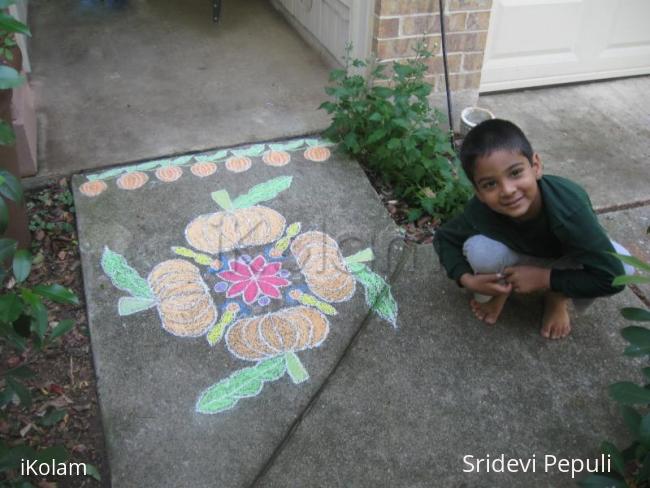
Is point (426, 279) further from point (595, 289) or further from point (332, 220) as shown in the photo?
point (595, 289)

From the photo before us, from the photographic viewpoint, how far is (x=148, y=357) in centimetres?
191

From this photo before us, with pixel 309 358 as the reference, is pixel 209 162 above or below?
above

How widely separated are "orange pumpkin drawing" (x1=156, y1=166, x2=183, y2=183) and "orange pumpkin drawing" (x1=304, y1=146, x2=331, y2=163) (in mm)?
609

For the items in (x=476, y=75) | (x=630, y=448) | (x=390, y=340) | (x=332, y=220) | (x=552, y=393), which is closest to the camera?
(x=630, y=448)

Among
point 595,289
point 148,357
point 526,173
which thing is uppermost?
point 526,173

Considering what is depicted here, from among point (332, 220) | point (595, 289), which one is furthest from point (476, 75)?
point (595, 289)

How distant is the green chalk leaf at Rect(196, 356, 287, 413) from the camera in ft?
5.84

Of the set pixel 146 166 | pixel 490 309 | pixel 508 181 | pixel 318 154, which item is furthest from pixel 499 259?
pixel 146 166

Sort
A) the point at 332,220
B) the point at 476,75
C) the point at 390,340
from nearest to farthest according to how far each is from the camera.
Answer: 1. the point at 390,340
2. the point at 332,220
3. the point at 476,75

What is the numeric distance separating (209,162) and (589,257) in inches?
68.2

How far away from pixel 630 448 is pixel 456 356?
567mm

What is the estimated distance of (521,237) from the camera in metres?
1.84

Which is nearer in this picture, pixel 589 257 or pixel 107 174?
pixel 589 257

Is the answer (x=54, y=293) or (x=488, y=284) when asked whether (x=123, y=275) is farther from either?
(x=488, y=284)
